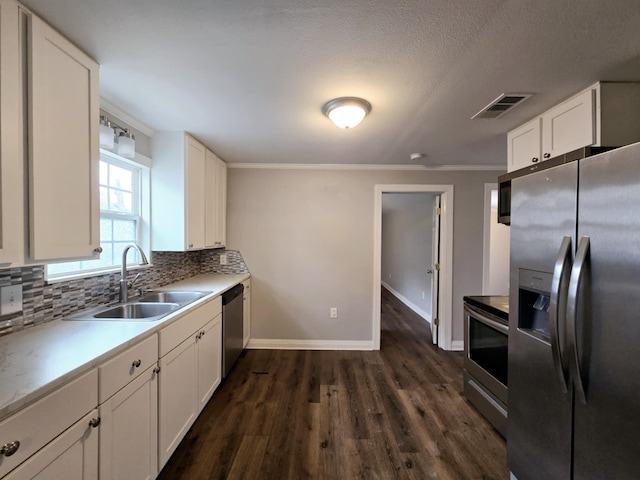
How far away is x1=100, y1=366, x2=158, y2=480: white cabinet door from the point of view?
1.09 m

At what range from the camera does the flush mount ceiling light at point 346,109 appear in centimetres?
169

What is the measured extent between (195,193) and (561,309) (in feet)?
8.86

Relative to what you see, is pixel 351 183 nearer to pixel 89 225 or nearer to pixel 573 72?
pixel 573 72

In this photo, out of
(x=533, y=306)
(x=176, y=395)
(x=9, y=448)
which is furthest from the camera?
(x=176, y=395)

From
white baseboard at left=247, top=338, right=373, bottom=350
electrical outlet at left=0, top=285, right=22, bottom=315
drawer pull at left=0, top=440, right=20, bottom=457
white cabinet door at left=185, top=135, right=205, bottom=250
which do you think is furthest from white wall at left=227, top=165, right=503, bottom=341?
drawer pull at left=0, top=440, right=20, bottom=457

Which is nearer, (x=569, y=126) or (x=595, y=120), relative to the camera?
(x=595, y=120)

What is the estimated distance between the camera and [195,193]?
252cm

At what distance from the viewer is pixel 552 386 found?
1.16 meters

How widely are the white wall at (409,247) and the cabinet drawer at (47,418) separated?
403cm

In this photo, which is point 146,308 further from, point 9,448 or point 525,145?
point 525,145

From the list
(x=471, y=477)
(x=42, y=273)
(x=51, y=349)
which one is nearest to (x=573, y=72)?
(x=471, y=477)

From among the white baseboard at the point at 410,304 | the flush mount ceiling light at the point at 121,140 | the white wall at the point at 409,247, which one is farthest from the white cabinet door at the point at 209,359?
the white baseboard at the point at 410,304

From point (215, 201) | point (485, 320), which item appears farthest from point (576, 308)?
point (215, 201)

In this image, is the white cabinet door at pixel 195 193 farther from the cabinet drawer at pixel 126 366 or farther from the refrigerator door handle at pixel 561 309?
the refrigerator door handle at pixel 561 309
